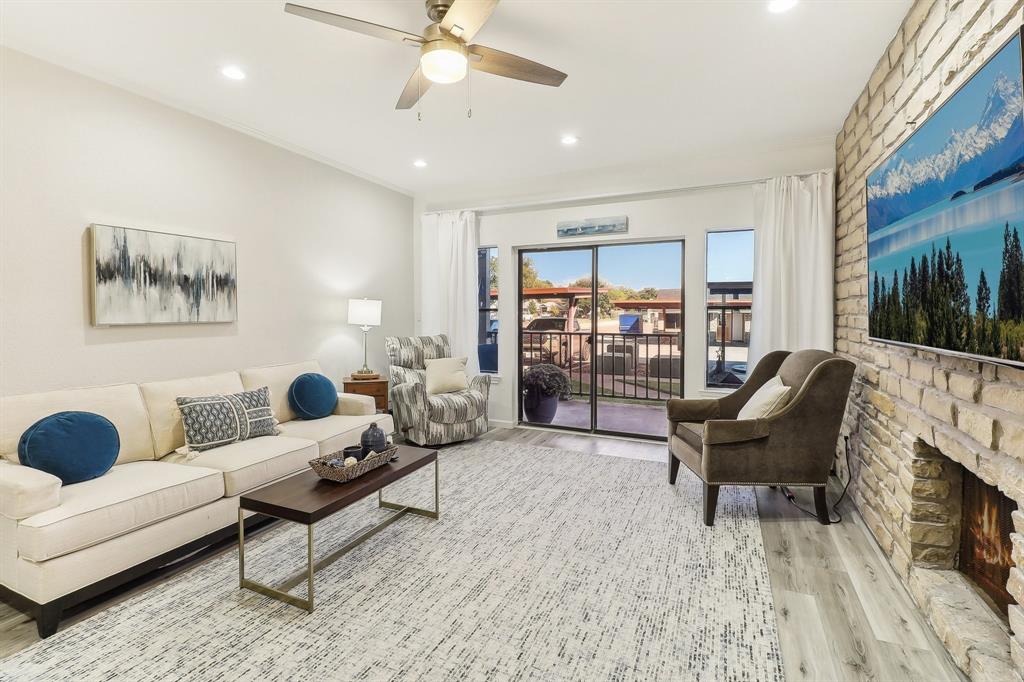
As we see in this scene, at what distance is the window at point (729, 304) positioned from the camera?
4332 millimetres

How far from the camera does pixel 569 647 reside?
5.90 ft

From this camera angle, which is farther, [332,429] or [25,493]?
[332,429]

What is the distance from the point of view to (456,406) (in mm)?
4492

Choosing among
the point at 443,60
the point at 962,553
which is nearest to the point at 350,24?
the point at 443,60

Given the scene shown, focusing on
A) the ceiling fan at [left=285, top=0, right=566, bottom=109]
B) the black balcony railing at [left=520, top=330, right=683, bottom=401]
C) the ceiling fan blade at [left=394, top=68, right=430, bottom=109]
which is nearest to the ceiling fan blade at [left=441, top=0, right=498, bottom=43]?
the ceiling fan at [left=285, top=0, right=566, bottom=109]

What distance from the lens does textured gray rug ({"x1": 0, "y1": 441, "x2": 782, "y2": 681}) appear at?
1696 mm

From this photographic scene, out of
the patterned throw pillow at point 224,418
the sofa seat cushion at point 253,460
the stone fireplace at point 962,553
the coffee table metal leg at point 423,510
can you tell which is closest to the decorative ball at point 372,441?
the coffee table metal leg at point 423,510

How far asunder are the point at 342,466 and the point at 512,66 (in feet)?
6.81

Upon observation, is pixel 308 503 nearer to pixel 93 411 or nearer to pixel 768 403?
pixel 93 411

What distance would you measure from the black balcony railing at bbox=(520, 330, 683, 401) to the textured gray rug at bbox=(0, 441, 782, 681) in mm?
1948

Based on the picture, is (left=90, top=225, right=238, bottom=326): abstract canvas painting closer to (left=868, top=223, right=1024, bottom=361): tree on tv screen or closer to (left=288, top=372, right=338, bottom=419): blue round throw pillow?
(left=288, top=372, right=338, bottom=419): blue round throw pillow

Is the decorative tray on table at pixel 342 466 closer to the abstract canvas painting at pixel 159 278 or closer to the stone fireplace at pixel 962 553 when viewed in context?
the abstract canvas painting at pixel 159 278

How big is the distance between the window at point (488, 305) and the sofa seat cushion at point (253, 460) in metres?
2.69

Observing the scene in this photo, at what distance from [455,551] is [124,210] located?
2.90 meters
